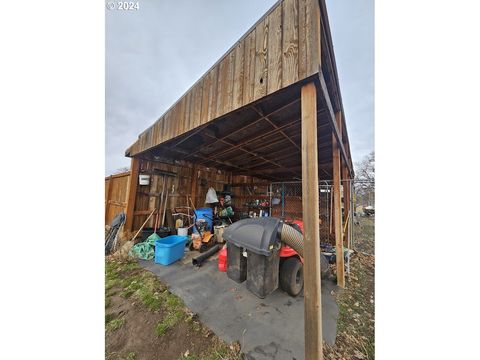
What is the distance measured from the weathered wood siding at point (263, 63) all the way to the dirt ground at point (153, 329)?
109 inches

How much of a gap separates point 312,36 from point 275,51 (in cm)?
42

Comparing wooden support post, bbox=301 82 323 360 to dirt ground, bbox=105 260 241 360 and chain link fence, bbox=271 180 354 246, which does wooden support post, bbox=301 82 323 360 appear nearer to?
dirt ground, bbox=105 260 241 360

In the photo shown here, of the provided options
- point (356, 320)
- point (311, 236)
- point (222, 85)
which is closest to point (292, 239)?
point (311, 236)

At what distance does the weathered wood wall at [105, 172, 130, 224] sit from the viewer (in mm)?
5254

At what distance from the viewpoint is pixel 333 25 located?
1.95 m

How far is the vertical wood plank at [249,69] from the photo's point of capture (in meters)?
1.95

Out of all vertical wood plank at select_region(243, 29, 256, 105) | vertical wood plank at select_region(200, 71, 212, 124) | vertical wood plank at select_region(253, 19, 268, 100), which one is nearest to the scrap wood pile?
vertical wood plank at select_region(200, 71, 212, 124)

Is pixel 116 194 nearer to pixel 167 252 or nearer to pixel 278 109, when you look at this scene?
pixel 167 252

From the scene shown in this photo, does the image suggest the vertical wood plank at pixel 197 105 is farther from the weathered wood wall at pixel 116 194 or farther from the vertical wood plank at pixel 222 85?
the weathered wood wall at pixel 116 194

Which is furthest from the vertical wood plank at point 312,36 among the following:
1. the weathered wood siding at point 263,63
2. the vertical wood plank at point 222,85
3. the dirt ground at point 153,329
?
the dirt ground at point 153,329
